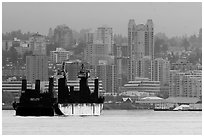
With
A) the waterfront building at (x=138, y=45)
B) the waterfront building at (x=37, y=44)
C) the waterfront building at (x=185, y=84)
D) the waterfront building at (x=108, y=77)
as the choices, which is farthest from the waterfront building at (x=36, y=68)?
the waterfront building at (x=185, y=84)

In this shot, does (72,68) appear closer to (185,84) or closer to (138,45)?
(138,45)

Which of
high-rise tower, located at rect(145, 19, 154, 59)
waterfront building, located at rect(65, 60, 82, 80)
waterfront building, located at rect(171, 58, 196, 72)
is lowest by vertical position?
waterfront building, located at rect(65, 60, 82, 80)

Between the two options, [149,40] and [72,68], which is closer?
[72,68]

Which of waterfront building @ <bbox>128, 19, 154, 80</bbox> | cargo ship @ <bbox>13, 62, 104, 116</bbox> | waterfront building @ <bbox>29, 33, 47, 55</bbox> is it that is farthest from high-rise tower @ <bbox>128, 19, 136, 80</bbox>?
cargo ship @ <bbox>13, 62, 104, 116</bbox>

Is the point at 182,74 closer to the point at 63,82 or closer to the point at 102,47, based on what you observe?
the point at 102,47

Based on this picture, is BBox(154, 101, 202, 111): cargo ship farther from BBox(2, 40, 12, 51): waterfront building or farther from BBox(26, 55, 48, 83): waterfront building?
BBox(2, 40, 12, 51): waterfront building

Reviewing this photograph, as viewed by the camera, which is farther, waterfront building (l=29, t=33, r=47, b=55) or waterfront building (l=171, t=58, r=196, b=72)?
waterfront building (l=171, t=58, r=196, b=72)

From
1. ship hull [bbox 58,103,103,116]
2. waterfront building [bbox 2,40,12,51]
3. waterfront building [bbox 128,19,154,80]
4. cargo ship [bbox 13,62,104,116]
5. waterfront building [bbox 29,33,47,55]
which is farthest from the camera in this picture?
waterfront building [bbox 128,19,154,80]

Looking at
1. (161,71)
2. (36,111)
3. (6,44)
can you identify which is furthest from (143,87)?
(36,111)

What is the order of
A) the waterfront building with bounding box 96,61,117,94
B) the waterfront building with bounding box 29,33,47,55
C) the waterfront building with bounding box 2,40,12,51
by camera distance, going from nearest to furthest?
the waterfront building with bounding box 2,40,12,51 < the waterfront building with bounding box 29,33,47,55 < the waterfront building with bounding box 96,61,117,94
